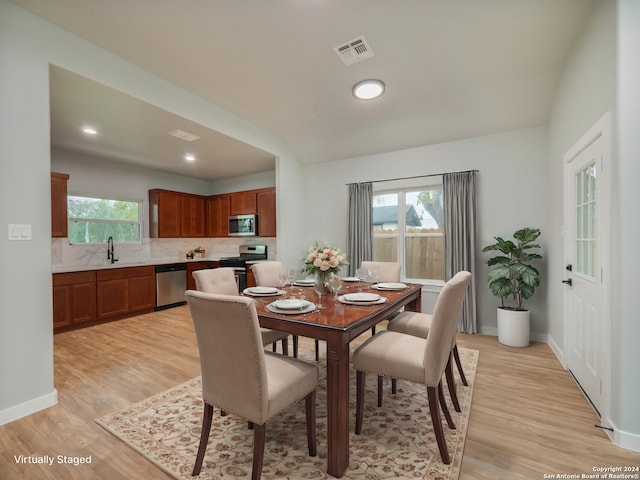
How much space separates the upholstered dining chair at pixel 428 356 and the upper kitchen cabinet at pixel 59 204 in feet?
14.5

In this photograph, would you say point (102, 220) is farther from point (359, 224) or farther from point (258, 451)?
point (258, 451)

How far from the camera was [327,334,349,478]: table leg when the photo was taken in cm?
151

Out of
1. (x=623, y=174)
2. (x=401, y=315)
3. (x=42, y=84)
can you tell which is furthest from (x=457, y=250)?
(x=42, y=84)

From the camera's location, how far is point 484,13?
7.39 ft

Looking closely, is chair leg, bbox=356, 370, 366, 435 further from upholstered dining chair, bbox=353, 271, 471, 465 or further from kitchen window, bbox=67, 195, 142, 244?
kitchen window, bbox=67, 195, 142, 244

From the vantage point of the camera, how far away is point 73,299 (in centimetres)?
405

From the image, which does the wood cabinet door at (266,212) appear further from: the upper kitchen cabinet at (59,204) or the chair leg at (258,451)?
the chair leg at (258,451)

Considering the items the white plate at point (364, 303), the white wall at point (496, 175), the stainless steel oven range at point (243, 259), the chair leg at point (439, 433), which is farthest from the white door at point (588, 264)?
the stainless steel oven range at point (243, 259)

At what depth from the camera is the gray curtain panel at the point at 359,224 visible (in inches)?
182

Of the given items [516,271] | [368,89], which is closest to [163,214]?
[368,89]

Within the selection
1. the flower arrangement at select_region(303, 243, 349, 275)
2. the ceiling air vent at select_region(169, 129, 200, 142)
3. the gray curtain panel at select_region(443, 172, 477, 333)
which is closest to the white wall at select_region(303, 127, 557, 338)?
the gray curtain panel at select_region(443, 172, 477, 333)

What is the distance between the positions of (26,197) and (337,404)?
8.29 ft

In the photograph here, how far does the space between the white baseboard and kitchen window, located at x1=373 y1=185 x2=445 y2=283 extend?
3917mm

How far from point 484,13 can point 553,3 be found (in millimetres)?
456
